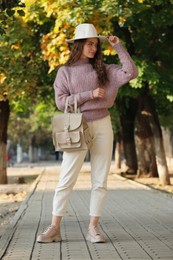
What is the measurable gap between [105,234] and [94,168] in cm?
107

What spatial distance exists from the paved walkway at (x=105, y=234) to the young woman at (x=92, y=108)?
0.34 m

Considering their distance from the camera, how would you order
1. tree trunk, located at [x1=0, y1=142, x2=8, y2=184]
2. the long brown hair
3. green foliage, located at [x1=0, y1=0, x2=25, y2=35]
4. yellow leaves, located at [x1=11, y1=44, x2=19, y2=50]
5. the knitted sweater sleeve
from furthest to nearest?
tree trunk, located at [x1=0, y1=142, x2=8, y2=184] → yellow leaves, located at [x1=11, y1=44, x2=19, y2=50] → green foliage, located at [x1=0, y1=0, x2=25, y2=35] → the long brown hair → the knitted sweater sleeve

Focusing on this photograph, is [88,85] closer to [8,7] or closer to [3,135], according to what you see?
[8,7]

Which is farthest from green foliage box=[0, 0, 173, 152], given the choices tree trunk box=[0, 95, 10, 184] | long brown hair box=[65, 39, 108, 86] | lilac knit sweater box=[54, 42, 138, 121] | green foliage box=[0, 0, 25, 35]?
lilac knit sweater box=[54, 42, 138, 121]

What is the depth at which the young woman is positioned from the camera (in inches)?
302

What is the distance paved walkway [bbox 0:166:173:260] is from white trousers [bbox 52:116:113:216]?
0.44 meters

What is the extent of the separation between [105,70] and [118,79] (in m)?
0.18

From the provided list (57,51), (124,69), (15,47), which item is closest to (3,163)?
(15,47)

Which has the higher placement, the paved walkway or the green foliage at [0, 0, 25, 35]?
the green foliage at [0, 0, 25, 35]

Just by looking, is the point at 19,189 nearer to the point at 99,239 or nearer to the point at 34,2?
the point at 34,2

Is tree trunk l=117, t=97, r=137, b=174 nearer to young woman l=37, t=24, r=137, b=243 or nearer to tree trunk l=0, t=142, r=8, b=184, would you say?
tree trunk l=0, t=142, r=8, b=184

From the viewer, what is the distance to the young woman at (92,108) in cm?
767

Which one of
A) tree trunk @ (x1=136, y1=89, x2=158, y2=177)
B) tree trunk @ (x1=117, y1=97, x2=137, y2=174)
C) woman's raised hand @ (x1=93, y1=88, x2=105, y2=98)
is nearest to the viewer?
woman's raised hand @ (x1=93, y1=88, x2=105, y2=98)

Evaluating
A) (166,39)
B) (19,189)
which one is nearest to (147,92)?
(166,39)
